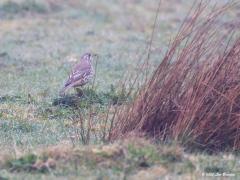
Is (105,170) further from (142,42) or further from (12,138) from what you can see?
(142,42)

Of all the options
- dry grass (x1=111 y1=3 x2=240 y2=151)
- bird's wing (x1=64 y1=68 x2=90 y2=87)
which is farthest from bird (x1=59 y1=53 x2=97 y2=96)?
dry grass (x1=111 y1=3 x2=240 y2=151)

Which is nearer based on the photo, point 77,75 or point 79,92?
point 79,92

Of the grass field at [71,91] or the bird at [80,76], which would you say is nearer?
the grass field at [71,91]

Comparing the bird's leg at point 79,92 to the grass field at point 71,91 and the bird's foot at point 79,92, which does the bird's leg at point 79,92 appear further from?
the grass field at point 71,91

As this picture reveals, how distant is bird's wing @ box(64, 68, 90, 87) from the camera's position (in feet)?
36.7

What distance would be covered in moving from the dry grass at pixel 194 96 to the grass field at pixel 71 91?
1.13 feet

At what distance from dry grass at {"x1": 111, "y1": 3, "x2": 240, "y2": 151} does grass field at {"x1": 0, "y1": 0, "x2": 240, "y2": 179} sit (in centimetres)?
34

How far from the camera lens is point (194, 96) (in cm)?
830

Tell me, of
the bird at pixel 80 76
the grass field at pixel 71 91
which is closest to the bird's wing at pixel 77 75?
the bird at pixel 80 76

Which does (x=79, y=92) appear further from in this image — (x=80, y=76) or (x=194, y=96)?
(x=194, y=96)

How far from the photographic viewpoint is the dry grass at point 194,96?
8.28 m

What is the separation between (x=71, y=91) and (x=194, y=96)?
13.9 ft

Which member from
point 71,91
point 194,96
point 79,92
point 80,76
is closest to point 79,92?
point 79,92

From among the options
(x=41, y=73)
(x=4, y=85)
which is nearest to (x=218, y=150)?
(x=4, y=85)
